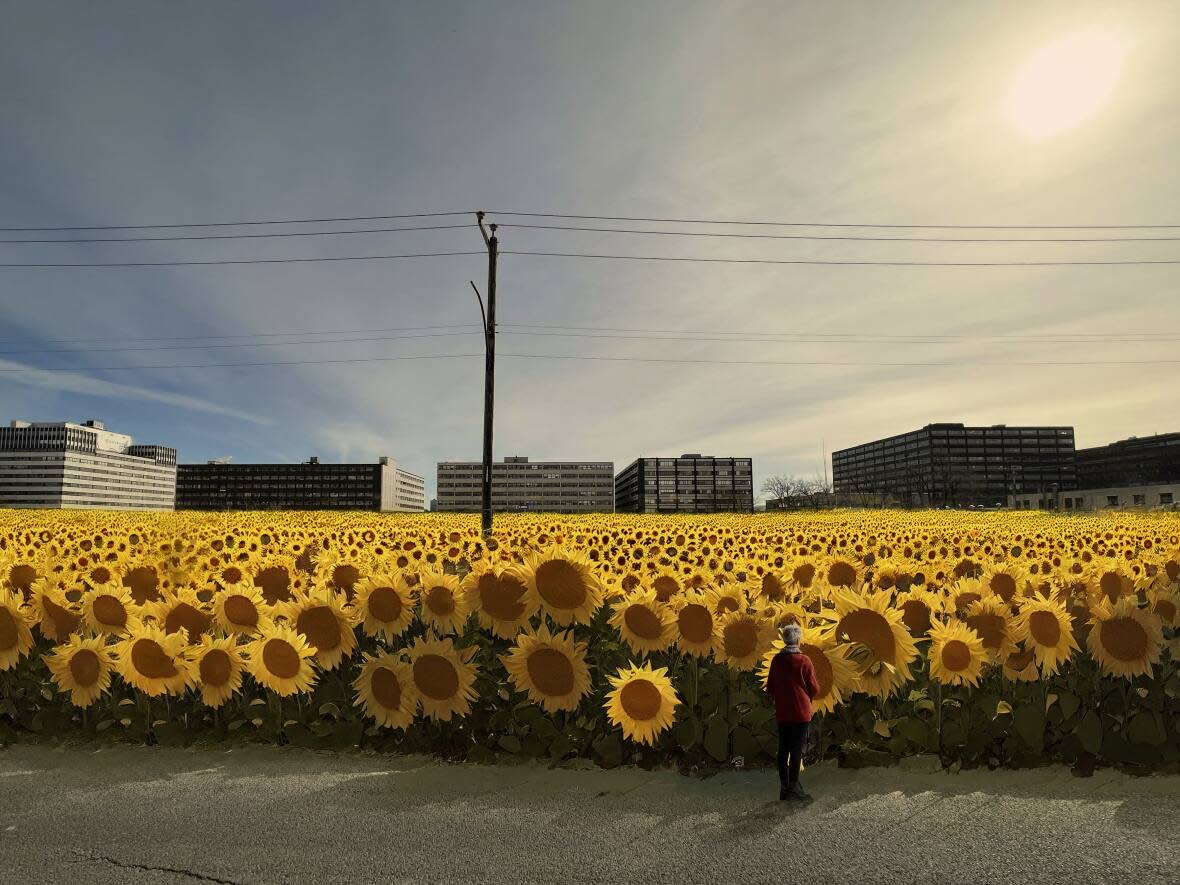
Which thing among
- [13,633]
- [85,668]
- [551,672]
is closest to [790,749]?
[551,672]

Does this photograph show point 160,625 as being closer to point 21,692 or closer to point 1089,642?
point 21,692

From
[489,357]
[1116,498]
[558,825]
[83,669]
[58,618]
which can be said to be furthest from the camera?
[1116,498]

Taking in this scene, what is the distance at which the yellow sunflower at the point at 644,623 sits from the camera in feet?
21.4

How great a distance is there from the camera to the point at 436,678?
6.37 meters

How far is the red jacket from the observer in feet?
17.5

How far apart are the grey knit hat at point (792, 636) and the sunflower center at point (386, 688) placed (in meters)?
3.39

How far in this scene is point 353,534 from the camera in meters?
16.5

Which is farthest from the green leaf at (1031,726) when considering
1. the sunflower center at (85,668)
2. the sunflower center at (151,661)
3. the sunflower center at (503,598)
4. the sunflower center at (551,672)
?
the sunflower center at (85,668)

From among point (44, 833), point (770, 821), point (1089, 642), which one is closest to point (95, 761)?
point (44, 833)

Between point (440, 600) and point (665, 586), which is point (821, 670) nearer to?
point (665, 586)

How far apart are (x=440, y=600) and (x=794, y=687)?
3404 mm

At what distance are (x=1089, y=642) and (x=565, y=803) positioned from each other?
4.88m

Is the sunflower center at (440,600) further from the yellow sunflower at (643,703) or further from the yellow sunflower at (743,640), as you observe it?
the yellow sunflower at (743,640)

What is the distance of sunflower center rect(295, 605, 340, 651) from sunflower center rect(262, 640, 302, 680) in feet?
0.82
